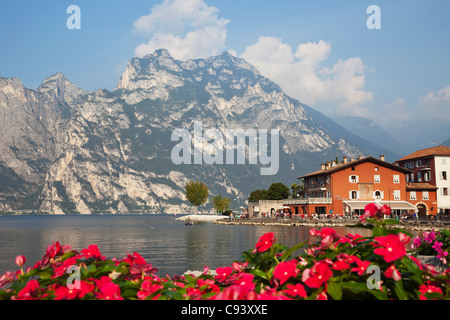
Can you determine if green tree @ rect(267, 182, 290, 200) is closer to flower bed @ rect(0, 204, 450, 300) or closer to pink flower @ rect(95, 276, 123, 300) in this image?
flower bed @ rect(0, 204, 450, 300)

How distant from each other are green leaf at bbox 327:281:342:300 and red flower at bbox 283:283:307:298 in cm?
22

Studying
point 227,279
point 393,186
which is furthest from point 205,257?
point 393,186

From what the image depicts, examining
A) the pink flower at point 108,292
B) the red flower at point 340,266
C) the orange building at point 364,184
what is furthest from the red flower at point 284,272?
the orange building at point 364,184

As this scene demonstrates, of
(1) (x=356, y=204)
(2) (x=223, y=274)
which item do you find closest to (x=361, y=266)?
(2) (x=223, y=274)

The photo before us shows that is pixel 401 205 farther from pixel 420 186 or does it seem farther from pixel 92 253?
pixel 92 253

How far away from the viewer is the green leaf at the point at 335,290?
2855 millimetres

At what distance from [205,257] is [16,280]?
28.5 metres

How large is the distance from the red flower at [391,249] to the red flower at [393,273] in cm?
7

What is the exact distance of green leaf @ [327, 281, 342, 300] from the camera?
2.86 metres
